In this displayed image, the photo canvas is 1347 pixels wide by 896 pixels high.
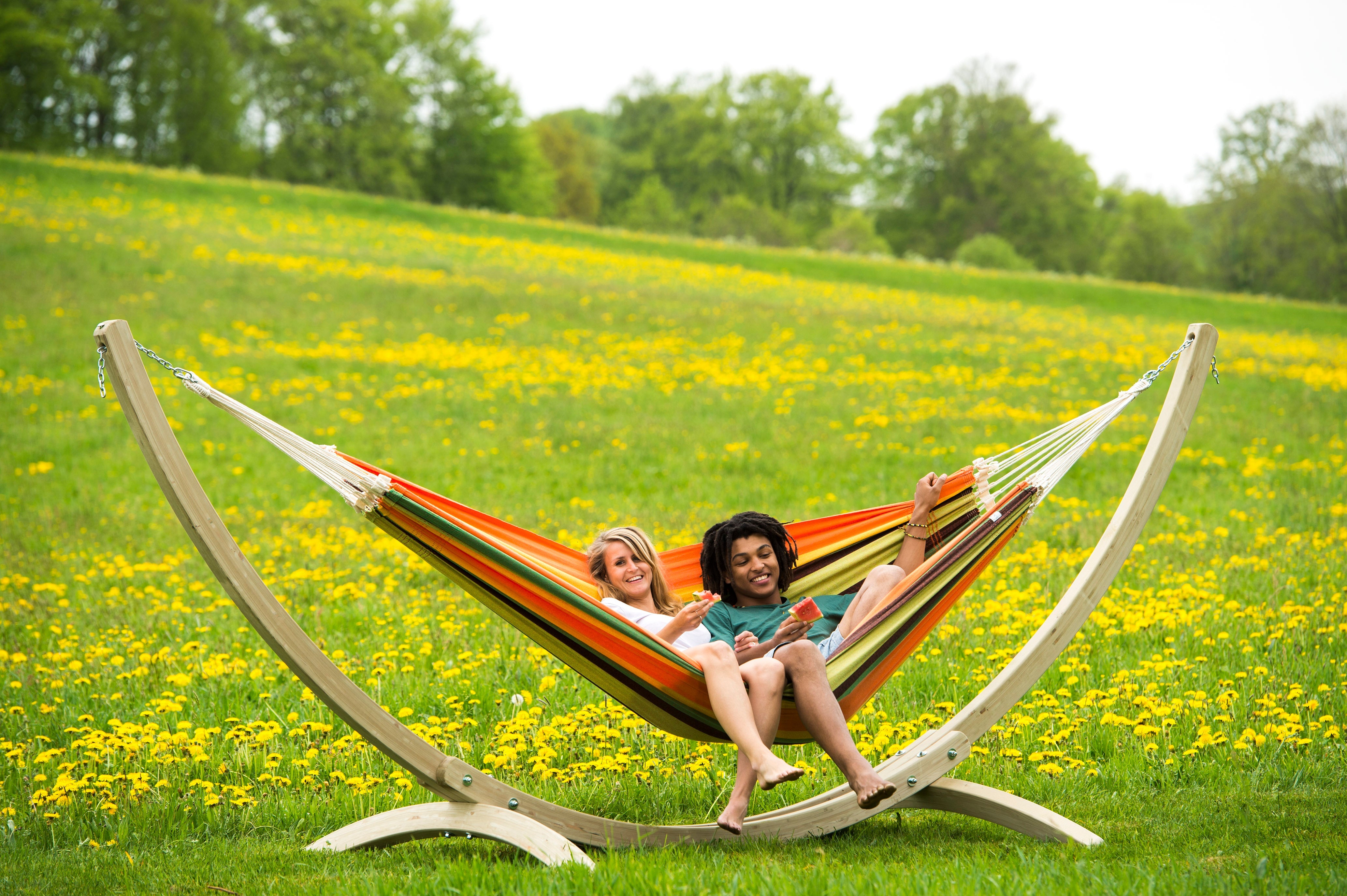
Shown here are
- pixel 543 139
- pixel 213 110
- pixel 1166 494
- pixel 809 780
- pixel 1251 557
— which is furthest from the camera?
pixel 543 139

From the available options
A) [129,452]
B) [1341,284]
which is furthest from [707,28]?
[129,452]

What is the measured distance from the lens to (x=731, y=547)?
3961 millimetres

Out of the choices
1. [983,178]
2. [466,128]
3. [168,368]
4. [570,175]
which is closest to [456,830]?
[168,368]

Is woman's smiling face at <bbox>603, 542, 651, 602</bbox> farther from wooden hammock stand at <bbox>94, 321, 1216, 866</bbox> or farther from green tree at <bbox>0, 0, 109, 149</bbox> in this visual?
green tree at <bbox>0, 0, 109, 149</bbox>

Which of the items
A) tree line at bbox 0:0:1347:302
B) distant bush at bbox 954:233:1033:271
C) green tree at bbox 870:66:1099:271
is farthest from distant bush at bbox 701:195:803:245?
green tree at bbox 870:66:1099:271

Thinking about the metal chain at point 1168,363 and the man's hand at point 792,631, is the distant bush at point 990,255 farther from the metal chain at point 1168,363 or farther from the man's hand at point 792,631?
the man's hand at point 792,631

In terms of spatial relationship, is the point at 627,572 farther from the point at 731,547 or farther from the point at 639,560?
the point at 731,547

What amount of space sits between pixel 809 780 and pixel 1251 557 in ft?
13.0

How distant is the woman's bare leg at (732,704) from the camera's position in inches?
117

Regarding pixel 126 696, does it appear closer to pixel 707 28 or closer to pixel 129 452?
pixel 129 452

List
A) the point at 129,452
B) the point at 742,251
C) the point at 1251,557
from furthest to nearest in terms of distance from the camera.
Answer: the point at 742,251
the point at 129,452
the point at 1251,557

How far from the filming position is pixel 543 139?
55781mm

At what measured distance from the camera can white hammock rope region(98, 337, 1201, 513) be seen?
3.01 metres

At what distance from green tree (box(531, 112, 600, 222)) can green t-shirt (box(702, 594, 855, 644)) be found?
51.4 m
